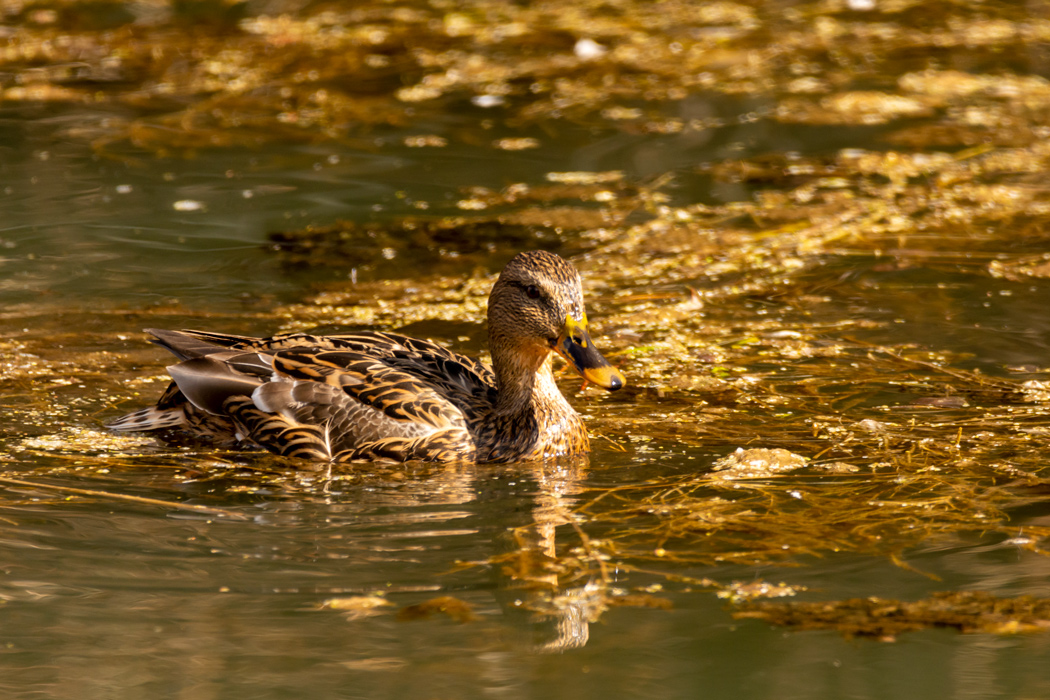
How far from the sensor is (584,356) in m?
5.52

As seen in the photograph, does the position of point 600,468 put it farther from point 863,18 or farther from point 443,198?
point 863,18

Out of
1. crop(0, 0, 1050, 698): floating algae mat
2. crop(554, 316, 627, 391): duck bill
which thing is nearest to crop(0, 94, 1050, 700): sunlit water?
crop(0, 0, 1050, 698): floating algae mat

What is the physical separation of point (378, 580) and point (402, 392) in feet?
4.40

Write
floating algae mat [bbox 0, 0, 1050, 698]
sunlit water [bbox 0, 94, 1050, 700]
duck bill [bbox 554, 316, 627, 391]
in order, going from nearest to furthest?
sunlit water [bbox 0, 94, 1050, 700] < floating algae mat [bbox 0, 0, 1050, 698] < duck bill [bbox 554, 316, 627, 391]

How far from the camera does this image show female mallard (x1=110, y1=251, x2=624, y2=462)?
562 cm

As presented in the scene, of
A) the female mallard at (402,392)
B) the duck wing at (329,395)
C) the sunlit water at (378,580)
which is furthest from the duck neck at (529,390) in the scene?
the sunlit water at (378,580)

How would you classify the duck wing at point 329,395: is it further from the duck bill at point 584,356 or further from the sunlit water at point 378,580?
the duck bill at point 584,356

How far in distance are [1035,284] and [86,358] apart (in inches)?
209

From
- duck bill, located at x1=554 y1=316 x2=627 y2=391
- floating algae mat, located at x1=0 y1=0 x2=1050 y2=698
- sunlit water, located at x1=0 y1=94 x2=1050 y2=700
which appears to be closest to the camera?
sunlit water, located at x1=0 y1=94 x2=1050 y2=700

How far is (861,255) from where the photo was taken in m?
8.37

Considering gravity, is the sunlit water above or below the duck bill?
below

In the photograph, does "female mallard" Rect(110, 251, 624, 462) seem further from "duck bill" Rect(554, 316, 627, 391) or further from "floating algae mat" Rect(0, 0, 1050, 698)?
"floating algae mat" Rect(0, 0, 1050, 698)

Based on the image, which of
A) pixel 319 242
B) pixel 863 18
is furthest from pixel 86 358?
pixel 863 18

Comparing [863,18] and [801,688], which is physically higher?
[863,18]
